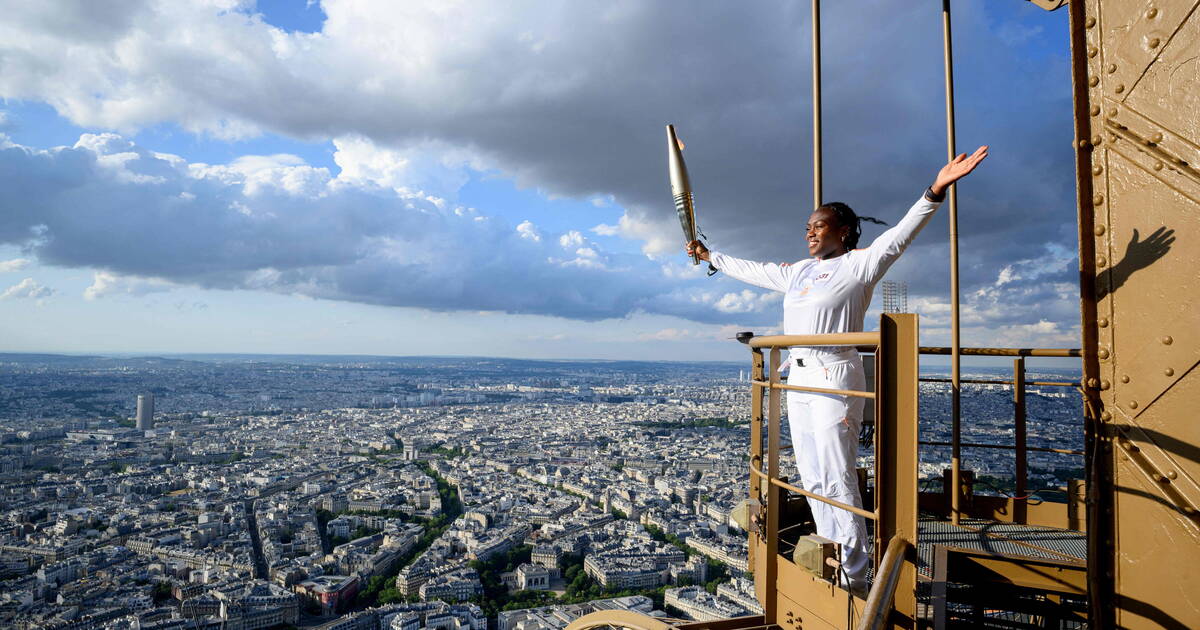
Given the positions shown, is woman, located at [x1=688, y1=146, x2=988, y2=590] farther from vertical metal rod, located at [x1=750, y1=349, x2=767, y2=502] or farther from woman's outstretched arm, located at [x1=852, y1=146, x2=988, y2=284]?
vertical metal rod, located at [x1=750, y1=349, x2=767, y2=502]

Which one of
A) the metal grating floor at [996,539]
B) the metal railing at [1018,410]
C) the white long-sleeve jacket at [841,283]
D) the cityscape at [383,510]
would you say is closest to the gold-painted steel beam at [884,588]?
the metal grating floor at [996,539]

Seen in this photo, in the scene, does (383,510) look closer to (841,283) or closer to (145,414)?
(841,283)

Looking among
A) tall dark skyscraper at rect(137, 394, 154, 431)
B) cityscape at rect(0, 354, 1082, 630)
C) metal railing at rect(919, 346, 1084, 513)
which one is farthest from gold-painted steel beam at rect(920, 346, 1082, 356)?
tall dark skyscraper at rect(137, 394, 154, 431)

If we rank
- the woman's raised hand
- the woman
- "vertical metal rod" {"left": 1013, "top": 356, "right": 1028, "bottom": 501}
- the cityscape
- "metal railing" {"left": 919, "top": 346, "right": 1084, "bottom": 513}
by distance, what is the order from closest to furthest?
the woman's raised hand, the woman, "metal railing" {"left": 919, "top": 346, "right": 1084, "bottom": 513}, "vertical metal rod" {"left": 1013, "top": 356, "right": 1028, "bottom": 501}, the cityscape

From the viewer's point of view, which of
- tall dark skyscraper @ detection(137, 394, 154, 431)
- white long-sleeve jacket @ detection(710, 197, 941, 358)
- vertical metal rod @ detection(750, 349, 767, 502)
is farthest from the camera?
tall dark skyscraper @ detection(137, 394, 154, 431)

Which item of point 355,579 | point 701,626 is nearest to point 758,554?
point 701,626

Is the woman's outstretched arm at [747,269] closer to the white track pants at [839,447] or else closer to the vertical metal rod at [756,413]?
the vertical metal rod at [756,413]
